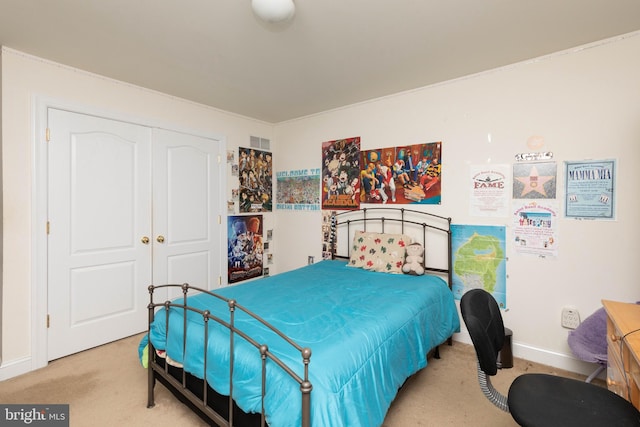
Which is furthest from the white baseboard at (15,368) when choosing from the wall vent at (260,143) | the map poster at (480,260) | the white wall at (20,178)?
the map poster at (480,260)

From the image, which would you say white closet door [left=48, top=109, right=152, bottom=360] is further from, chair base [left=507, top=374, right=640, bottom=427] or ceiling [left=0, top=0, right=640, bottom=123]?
chair base [left=507, top=374, right=640, bottom=427]

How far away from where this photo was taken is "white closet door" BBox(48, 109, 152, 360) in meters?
2.62

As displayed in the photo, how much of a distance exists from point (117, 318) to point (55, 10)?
255 cm

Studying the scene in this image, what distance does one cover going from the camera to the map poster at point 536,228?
243cm

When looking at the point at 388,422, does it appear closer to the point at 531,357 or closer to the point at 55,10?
the point at 531,357

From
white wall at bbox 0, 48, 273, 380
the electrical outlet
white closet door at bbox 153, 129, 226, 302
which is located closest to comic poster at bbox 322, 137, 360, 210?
white closet door at bbox 153, 129, 226, 302

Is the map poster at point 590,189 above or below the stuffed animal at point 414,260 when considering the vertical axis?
above

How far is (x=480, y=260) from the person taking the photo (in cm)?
276

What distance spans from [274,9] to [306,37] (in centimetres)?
47

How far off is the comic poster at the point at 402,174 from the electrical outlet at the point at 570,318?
52.0 inches

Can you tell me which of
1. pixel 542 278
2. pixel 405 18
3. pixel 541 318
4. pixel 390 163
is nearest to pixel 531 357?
pixel 541 318

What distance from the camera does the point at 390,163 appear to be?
329cm

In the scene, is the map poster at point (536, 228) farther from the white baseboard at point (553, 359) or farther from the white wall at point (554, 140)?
the white baseboard at point (553, 359)

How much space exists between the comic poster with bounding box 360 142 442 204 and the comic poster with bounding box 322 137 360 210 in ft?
0.31
